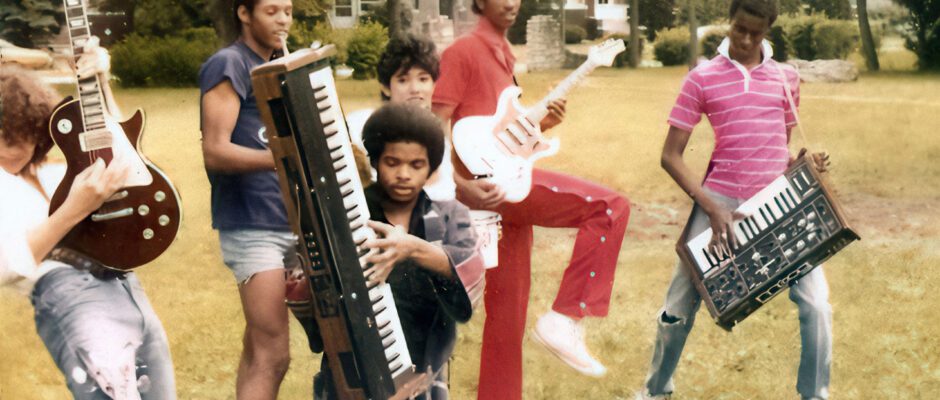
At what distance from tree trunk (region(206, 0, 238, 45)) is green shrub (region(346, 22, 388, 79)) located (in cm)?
44

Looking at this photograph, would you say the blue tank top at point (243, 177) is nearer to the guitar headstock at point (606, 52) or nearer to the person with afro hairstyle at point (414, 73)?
the person with afro hairstyle at point (414, 73)

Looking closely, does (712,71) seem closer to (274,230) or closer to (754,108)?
(754,108)

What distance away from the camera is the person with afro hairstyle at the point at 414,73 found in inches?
188

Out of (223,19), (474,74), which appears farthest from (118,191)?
(474,74)

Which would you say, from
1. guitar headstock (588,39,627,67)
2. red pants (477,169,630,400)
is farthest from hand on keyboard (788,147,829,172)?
guitar headstock (588,39,627,67)

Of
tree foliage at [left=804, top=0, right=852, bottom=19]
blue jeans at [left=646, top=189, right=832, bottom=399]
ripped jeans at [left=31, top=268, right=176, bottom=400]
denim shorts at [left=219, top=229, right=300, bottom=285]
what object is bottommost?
blue jeans at [left=646, top=189, right=832, bottom=399]

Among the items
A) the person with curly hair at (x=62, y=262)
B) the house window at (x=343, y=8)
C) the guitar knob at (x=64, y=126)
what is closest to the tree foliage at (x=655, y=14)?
the house window at (x=343, y=8)

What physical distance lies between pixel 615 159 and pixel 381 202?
1075mm

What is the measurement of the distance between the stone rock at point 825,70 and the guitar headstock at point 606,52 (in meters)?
0.67

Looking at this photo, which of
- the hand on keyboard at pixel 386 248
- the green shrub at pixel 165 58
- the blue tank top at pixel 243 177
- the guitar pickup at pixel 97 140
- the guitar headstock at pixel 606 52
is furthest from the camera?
the guitar headstock at pixel 606 52

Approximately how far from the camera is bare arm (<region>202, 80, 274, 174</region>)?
4.49 metres

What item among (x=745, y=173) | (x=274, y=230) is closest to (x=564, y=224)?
(x=745, y=173)

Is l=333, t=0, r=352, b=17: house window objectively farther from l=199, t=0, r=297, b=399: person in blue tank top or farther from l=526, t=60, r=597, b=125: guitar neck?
l=526, t=60, r=597, b=125: guitar neck

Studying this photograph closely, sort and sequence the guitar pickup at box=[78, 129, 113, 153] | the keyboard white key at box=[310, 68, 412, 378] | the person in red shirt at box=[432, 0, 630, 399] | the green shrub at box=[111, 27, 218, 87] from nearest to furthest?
the keyboard white key at box=[310, 68, 412, 378] < the guitar pickup at box=[78, 129, 113, 153] < the green shrub at box=[111, 27, 218, 87] < the person in red shirt at box=[432, 0, 630, 399]
